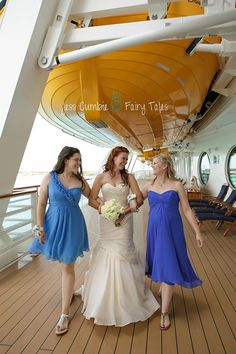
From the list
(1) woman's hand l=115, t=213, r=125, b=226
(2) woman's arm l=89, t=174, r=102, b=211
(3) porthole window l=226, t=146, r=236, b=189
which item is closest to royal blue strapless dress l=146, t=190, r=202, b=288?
(1) woman's hand l=115, t=213, r=125, b=226

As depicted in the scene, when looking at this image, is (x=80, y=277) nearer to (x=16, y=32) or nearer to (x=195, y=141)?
(x=16, y=32)

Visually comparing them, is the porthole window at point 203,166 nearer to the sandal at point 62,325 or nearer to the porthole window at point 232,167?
the porthole window at point 232,167

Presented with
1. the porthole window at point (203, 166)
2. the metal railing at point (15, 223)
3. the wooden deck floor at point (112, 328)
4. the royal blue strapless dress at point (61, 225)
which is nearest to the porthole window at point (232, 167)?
the porthole window at point (203, 166)

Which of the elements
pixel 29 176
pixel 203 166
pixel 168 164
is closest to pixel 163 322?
pixel 168 164

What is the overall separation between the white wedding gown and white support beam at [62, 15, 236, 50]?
1.04 meters

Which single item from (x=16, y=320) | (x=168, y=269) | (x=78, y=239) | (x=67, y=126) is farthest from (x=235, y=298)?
(x=67, y=126)

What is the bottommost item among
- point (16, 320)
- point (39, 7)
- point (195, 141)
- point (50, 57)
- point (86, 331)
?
point (16, 320)

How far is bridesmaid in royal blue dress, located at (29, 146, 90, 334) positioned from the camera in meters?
2.15

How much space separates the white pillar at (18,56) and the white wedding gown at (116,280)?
83 centimetres

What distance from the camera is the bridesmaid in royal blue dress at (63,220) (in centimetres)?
215

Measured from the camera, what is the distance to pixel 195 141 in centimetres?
1259

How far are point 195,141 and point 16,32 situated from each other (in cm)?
1129

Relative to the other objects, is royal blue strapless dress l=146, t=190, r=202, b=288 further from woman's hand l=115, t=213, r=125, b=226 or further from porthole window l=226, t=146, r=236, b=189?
porthole window l=226, t=146, r=236, b=189

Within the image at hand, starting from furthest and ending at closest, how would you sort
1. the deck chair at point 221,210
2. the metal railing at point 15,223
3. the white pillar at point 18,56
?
the deck chair at point 221,210 → the metal railing at point 15,223 → the white pillar at point 18,56
